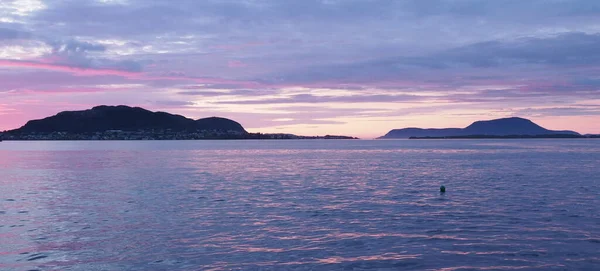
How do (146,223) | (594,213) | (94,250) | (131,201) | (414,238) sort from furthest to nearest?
(131,201)
(594,213)
(146,223)
(414,238)
(94,250)

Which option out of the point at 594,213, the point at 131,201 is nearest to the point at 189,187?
the point at 131,201

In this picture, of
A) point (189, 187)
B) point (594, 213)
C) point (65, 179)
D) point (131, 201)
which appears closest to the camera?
point (594, 213)

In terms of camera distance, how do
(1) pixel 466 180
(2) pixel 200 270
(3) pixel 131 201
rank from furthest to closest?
(1) pixel 466 180 → (3) pixel 131 201 → (2) pixel 200 270

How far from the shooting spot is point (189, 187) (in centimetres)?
4344

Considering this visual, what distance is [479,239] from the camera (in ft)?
70.6

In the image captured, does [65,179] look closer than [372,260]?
No

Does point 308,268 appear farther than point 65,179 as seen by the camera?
No

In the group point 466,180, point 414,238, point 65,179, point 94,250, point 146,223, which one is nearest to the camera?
point 94,250

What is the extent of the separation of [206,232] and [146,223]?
14.6ft

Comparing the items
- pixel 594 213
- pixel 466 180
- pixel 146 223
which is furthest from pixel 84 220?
pixel 466 180

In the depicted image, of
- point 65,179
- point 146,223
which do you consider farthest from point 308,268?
point 65,179

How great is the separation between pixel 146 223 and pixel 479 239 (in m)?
16.1

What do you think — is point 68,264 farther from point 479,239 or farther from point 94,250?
point 479,239

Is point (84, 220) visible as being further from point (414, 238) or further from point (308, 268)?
point (414, 238)
